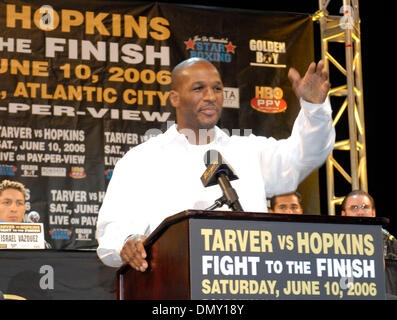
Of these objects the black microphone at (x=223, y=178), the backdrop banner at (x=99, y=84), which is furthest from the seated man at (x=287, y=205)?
the black microphone at (x=223, y=178)

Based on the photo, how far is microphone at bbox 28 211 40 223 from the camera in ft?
19.0

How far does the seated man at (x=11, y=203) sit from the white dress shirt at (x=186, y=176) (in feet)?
9.82

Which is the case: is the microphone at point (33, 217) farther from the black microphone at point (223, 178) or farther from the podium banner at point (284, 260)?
the podium banner at point (284, 260)

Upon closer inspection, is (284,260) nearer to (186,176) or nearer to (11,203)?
(186,176)

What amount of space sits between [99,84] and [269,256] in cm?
459

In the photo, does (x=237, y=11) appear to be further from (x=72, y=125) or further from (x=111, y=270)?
(x=111, y=270)

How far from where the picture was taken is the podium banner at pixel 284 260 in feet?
5.67

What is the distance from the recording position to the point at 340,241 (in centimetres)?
184

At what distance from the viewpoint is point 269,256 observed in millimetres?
1776

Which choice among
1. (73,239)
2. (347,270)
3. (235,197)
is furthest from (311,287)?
(73,239)

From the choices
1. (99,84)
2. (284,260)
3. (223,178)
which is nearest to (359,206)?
(99,84)

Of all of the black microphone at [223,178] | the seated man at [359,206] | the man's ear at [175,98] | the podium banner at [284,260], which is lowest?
the podium banner at [284,260]

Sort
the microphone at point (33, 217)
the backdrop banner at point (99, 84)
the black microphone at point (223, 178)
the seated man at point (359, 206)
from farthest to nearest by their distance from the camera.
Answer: the backdrop banner at point (99, 84) → the microphone at point (33, 217) → the seated man at point (359, 206) → the black microphone at point (223, 178)

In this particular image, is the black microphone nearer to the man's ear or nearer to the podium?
the podium
